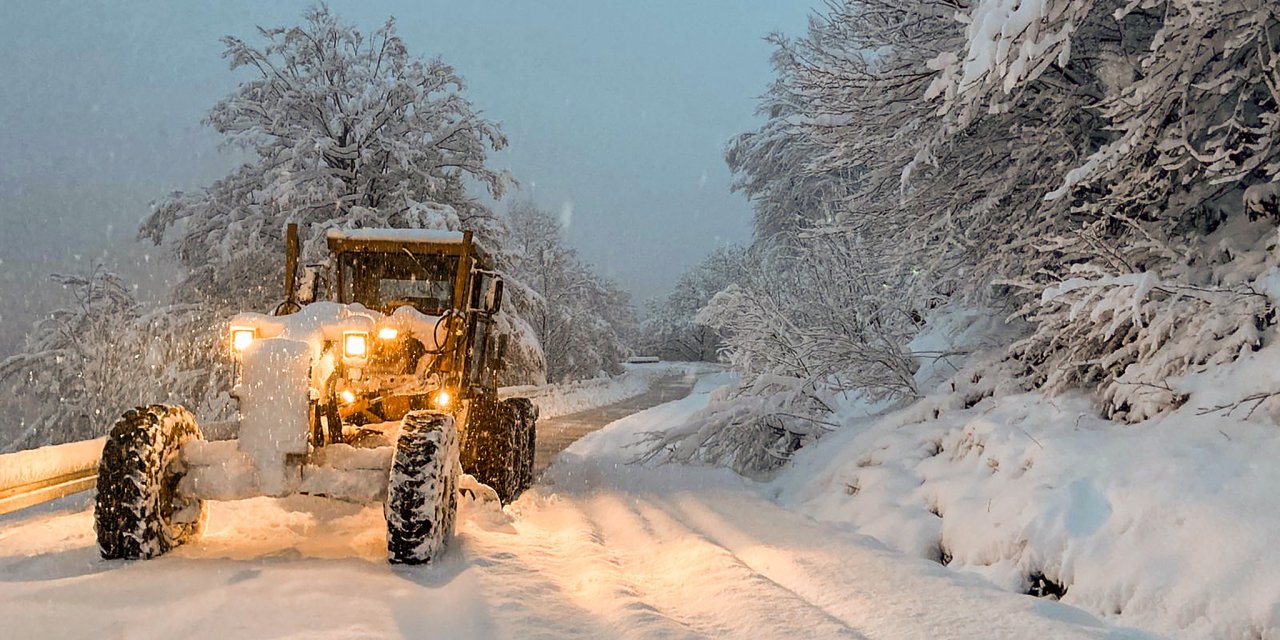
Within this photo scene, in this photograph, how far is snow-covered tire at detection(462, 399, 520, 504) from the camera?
791 cm

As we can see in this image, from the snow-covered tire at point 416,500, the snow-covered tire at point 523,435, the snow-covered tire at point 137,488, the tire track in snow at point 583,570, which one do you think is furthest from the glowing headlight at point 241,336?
the snow-covered tire at point 523,435

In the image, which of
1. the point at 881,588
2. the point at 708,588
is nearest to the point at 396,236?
the point at 708,588

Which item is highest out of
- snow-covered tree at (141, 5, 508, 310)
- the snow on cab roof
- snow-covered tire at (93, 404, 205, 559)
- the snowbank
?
snow-covered tree at (141, 5, 508, 310)

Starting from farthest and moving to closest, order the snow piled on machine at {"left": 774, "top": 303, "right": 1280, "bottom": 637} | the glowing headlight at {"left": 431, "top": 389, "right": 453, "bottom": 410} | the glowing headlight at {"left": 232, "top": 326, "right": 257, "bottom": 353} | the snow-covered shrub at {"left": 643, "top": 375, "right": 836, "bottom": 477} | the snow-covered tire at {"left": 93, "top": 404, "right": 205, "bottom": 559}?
the snow-covered shrub at {"left": 643, "top": 375, "right": 836, "bottom": 477}
the glowing headlight at {"left": 431, "top": 389, "right": 453, "bottom": 410}
the glowing headlight at {"left": 232, "top": 326, "right": 257, "bottom": 353}
the snow-covered tire at {"left": 93, "top": 404, "right": 205, "bottom": 559}
the snow piled on machine at {"left": 774, "top": 303, "right": 1280, "bottom": 637}

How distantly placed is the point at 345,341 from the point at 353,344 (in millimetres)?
62

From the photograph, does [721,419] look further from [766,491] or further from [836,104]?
[836,104]

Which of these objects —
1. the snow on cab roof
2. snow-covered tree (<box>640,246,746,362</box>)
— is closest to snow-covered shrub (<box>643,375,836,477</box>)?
the snow on cab roof

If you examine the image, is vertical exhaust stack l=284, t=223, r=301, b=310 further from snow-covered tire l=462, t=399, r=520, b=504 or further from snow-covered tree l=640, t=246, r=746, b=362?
snow-covered tree l=640, t=246, r=746, b=362

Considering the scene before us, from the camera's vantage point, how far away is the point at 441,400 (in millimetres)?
7266

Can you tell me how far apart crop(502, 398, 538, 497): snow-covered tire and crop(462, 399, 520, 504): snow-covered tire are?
19 centimetres

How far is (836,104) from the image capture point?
8734 millimetres

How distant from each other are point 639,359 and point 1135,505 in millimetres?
66730

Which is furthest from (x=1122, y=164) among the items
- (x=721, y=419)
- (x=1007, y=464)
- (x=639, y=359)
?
(x=639, y=359)

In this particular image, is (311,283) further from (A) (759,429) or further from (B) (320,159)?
(B) (320,159)
